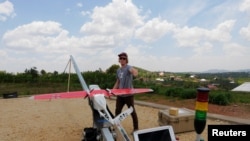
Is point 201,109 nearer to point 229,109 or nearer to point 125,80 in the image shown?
point 125,80

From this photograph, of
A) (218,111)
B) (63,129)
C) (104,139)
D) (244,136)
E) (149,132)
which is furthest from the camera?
(218,111)

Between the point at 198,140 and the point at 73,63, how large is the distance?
7315mm

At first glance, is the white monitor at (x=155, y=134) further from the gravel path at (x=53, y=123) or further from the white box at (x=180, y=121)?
the white box at (x=180, y=121)

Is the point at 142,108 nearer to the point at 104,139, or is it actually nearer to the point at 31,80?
the point at 104,139

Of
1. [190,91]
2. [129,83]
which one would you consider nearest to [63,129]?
[129,83]

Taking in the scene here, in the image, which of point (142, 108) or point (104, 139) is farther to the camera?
point (142, 108)

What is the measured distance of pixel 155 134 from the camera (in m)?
2.89

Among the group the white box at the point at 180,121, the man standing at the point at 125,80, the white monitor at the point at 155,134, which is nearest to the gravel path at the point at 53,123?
the white box at the point at 180,121

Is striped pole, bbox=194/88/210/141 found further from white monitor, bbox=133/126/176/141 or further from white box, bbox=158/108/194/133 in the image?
white box, bbox=158/108/194/133

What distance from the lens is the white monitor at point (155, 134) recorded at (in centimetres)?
275

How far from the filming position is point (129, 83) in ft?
21.0

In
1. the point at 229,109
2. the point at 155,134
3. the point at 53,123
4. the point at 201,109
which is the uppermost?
the point at 201,109

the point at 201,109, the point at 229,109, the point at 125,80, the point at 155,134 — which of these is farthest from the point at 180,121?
the point at 201,109

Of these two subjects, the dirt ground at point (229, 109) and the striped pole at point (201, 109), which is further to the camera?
the dirt ground at point (229, 109)
